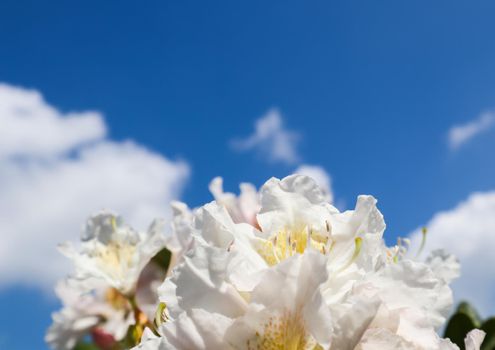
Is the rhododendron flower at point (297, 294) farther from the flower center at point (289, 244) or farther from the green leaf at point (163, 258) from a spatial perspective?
the green leaf at point (163, 258)

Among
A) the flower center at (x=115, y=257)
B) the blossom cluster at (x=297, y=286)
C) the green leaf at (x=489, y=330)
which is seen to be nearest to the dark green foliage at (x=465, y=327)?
the green leaf at (x=489, y=330)

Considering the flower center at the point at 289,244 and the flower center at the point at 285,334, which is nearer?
the flower center at the point at 285,334

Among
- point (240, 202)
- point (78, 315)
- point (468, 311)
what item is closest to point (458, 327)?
point (468, 311)

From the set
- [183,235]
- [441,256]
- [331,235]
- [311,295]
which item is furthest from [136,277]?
[311,295]

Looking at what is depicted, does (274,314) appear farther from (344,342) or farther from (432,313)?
(432,313)

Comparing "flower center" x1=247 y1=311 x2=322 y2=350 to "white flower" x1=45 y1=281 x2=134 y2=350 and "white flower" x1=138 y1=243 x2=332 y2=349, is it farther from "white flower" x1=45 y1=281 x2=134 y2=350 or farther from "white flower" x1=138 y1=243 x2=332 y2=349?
"white flower" x1=45 y1=281 x2=134 y2=350
